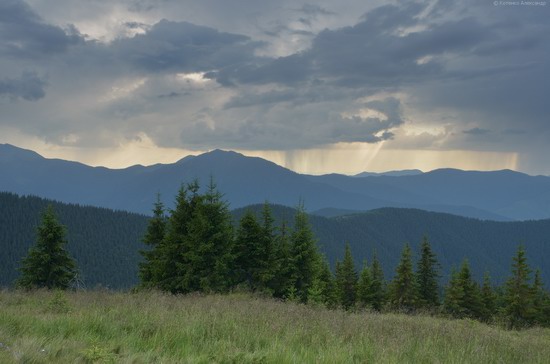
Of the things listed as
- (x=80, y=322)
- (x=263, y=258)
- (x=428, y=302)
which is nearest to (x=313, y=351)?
(x=80, y=322)

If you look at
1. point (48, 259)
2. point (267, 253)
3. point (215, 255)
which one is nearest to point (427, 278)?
point (267, 253)

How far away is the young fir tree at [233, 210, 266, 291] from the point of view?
26188mm

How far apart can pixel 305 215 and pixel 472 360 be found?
23527mm

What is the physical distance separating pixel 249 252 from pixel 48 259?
15.4m

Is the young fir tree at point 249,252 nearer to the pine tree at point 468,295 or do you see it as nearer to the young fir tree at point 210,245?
the young fir tree at point 210,245

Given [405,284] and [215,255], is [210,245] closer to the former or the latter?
[215,255]

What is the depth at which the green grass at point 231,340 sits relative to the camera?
5.44m

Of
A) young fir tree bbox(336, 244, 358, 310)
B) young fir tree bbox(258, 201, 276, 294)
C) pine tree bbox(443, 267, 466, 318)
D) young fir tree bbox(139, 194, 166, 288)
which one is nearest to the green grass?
young fir tree bbox(258, 201, 276, 294)

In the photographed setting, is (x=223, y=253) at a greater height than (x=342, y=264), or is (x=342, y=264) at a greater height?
(x=223, y=253)

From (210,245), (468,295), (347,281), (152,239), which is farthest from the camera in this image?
(347,281)

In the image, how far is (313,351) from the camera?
237 inches

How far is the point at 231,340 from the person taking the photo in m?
6.73

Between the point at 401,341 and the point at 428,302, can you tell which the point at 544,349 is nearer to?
the point at 401,341

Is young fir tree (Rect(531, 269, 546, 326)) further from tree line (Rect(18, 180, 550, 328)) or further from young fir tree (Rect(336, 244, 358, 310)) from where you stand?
young fir tree (Rect(336, 244, 358, 310))
